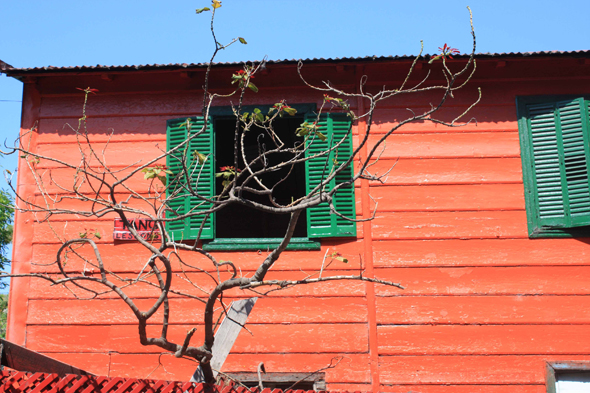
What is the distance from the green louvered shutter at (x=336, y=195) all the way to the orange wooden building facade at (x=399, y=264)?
138 mm

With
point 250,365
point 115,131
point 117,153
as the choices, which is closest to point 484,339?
point 250,365

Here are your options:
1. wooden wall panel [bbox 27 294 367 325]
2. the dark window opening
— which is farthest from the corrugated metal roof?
the dark window opening

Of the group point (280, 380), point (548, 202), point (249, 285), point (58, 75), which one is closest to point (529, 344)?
point (548, 202)

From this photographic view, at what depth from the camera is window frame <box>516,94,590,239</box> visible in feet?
18.9

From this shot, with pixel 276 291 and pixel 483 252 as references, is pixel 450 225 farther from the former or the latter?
pixel 276 291

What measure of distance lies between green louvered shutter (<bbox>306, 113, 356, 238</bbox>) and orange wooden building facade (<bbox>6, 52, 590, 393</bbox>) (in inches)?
5.4

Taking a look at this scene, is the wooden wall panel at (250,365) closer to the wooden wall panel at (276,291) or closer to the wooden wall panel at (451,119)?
the wooden wall panel at (276,291)

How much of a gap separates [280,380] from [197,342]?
1.00 m

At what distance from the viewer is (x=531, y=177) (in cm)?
593

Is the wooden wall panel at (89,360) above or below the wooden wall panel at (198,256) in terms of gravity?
below

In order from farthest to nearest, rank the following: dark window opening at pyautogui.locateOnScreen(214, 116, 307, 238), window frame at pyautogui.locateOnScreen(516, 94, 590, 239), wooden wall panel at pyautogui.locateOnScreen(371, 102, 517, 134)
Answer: dark window opening at pyautogui.locateOnScreen(214, 116, 307, 238)
wooden wall panel at pyautogui.locateOnScreen(371, 102, 517, 134)
window frame at pyautogui.locateOnScreen(516, 94, 590, 239)

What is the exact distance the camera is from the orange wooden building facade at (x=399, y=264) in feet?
18.2

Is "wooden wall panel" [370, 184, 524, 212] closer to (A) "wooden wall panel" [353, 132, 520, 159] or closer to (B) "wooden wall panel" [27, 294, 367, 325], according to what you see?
(A) "wooden wall panel" [353, 132, 520, 159]

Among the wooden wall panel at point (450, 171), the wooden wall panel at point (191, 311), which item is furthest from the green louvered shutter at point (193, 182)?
the wooden wall panel at point (450, 171)
